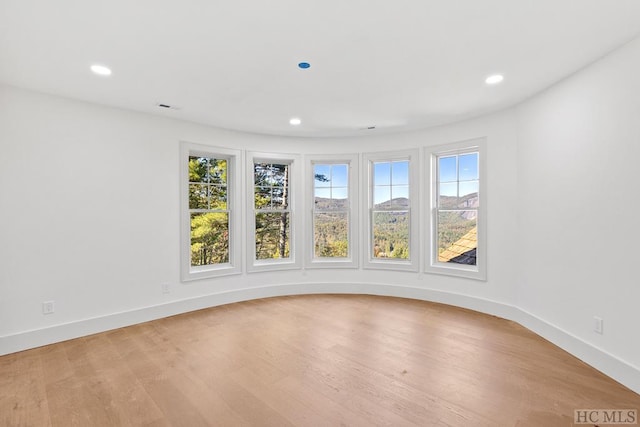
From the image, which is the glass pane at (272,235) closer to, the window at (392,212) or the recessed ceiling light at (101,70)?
the window at (392,212)

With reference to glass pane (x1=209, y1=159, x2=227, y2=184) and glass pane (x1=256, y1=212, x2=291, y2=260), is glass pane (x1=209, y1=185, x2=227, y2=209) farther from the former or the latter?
glass pane (x1=256, y1=212, x2=291, y2=260)

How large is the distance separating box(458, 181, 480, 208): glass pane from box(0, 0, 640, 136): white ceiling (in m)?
1.17

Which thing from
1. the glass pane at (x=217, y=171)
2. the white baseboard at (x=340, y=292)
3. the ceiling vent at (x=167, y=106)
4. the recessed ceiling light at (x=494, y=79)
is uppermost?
the recessed ceiling light at (x=494, y=79)

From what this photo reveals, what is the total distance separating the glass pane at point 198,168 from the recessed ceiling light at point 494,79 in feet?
12.3

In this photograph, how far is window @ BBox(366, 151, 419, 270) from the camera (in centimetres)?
489

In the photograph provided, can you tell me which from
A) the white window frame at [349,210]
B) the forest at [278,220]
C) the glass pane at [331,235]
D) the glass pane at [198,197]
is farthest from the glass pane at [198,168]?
the glass pane at [331,235]

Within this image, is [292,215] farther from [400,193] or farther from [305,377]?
[305,377]

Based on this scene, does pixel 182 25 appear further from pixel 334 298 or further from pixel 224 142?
pixel 334 298

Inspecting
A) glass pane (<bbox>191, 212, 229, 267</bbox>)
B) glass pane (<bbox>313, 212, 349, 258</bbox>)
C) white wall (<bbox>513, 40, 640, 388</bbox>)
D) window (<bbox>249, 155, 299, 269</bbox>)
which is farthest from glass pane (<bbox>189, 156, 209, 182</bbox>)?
white wall (<bbox>513, 40, 640, 388</bbox>)

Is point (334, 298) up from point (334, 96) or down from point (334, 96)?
down

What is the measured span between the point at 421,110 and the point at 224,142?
2827 mm

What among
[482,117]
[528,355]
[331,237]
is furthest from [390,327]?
[482,117]

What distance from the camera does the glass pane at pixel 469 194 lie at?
4.34 meters

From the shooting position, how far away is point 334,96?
11.0 ft
